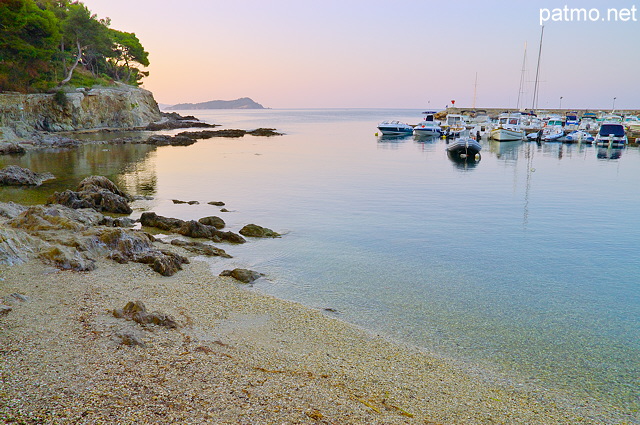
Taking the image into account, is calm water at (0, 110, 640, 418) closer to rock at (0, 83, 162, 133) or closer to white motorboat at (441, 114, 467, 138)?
rock at (0, 83, 162, 133)

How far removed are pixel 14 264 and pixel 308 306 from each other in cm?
641

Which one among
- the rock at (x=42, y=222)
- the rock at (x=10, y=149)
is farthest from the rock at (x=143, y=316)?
the rock at (x=10, y=149)

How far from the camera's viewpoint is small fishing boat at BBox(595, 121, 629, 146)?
59.1 meters

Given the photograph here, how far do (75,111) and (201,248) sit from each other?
58.2m

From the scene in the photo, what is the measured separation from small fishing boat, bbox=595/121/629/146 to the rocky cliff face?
69920 millimetres

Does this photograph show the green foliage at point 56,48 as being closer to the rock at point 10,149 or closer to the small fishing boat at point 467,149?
the rock at point 10,149

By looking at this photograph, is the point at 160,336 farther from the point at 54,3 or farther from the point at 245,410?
the point at 54,3

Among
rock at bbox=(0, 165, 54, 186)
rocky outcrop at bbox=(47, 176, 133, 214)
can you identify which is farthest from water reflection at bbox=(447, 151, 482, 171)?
rock at bbox=(0, 165, 54, 186)

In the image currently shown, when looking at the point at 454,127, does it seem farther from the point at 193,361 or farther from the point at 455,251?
the point at 193,361

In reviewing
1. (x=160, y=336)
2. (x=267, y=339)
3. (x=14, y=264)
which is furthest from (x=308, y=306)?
(x=14, y=264)

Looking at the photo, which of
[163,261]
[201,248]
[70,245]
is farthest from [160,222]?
[163,261]

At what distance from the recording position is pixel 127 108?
248 feet

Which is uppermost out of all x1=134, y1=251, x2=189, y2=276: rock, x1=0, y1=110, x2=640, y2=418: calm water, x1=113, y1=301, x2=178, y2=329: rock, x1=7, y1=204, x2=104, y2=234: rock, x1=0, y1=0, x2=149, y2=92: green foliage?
x1=0, y1=0, x2=149, y2=92: green foliage

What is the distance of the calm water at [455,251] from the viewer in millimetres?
8792
